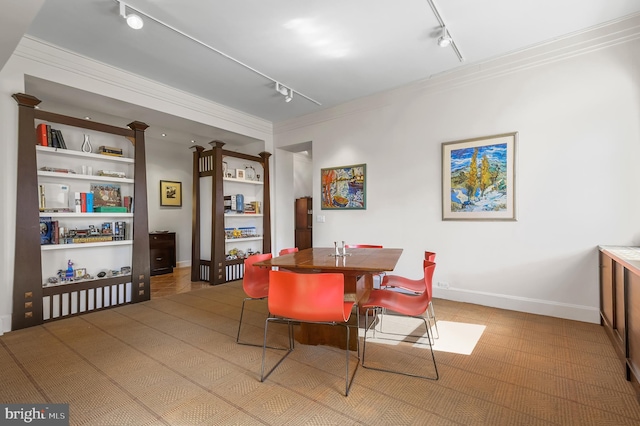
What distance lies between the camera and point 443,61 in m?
3.75

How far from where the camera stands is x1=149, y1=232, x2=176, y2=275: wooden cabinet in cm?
606

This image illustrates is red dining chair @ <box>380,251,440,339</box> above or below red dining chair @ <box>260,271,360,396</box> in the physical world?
below

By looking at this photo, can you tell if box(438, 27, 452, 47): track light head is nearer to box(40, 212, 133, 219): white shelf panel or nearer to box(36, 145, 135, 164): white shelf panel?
box(36, 145, 135, 164): white shelf panel

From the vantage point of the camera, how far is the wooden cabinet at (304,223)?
7645mm

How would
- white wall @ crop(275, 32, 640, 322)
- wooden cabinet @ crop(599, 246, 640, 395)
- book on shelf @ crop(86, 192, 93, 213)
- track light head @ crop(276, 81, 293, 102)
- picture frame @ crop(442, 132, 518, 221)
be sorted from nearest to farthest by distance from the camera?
wooden cabinet @ crop(599, 246, 640, 395), white wall @ crop(275, 32, 640, 322), picture frame @ crop(442, 132, 518, 221), book on shelf @ crop(86, 192, 93, 213), track light head @ crop(276, 81, 293, 102)

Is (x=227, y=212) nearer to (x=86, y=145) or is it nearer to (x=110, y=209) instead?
(x=110, y=209)

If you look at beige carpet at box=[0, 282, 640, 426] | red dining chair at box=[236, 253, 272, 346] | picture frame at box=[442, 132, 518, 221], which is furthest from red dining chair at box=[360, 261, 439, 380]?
picture frame at box=[442, 132, 518, 221]

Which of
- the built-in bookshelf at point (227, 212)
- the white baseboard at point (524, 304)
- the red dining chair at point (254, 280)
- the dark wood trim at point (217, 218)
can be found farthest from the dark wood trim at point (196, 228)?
the white baseboard at point (524, 304)

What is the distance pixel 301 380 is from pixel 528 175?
3.38 metres

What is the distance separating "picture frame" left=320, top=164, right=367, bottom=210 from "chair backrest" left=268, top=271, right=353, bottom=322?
304 centimetres

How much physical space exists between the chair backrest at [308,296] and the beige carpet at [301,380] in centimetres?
50

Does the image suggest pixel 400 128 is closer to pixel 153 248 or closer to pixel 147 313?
pixel 147 313

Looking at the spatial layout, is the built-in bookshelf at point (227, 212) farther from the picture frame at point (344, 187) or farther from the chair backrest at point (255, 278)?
the chair backrest at point (255, 278)

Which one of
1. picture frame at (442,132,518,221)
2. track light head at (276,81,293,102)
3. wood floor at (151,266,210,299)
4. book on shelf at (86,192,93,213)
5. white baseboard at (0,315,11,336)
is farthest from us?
wood floor at (151,266,210,299)
